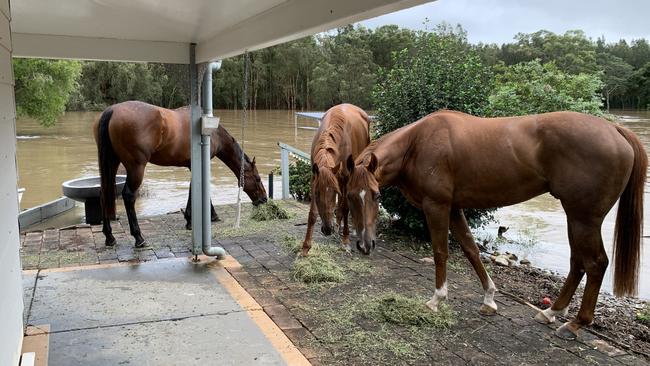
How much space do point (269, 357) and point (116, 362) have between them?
0.84 metres

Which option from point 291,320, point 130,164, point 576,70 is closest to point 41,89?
point 130,164

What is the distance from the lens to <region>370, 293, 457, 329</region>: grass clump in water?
333 cm

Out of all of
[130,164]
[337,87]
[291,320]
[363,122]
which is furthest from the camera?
[337,87]

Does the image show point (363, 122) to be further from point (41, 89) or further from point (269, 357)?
point (41, 89)

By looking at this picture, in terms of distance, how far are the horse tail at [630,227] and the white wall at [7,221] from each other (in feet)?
10.9

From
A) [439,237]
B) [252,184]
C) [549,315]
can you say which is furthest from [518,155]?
[252,184]

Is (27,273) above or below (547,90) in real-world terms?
below

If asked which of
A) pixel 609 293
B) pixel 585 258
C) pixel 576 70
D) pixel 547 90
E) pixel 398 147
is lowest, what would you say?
pixel 609 293

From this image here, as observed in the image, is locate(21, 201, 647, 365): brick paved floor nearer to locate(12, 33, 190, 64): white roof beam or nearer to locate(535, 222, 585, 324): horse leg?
locate(535, 222, 585, 324): horse leg

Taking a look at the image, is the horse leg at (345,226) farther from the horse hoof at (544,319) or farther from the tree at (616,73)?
the tree at (616,73)

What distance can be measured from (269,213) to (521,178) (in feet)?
13.0

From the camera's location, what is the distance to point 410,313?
3.39 m

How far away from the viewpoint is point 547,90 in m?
9.90

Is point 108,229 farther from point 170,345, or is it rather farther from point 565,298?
point 565,298
